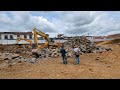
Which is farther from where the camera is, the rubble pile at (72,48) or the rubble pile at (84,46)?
the rubble pile at (84,46)

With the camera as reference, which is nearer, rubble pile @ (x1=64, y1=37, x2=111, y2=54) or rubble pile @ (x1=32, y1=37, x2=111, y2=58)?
rubble pile @ (x1=32, y1=37, x2=111, y2=58)

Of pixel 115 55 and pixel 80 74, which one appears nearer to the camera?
pixel 80 74

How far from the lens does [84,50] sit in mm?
23312

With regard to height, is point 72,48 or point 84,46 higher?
point 84,46
